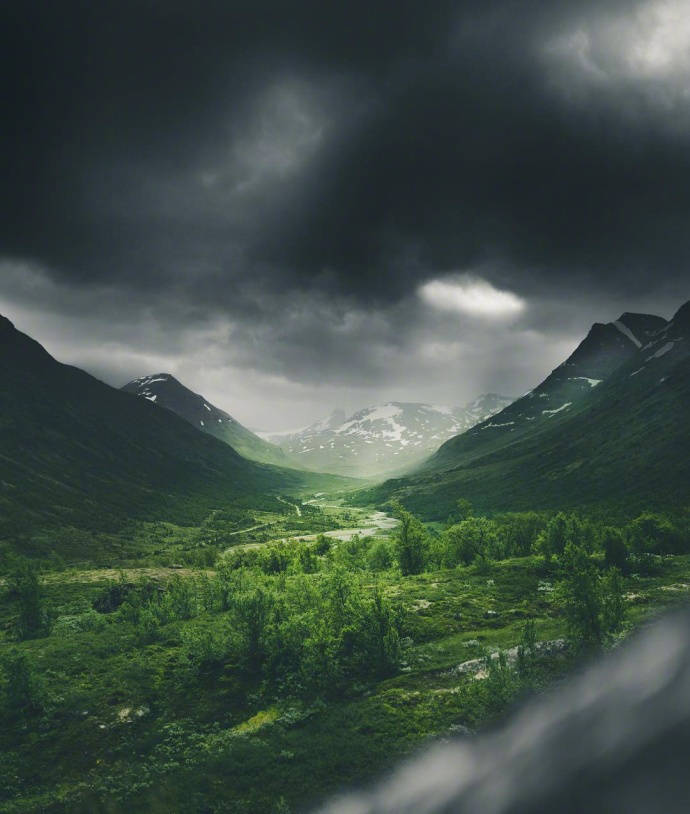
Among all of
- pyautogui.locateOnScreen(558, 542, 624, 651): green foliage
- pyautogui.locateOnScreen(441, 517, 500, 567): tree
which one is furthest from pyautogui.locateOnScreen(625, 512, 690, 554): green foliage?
pyautogui.locateOnScreen(558, 542, 624, 651): green foliage

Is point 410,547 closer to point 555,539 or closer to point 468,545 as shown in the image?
point 468,545

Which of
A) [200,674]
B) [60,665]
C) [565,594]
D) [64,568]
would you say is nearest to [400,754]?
[565,594]

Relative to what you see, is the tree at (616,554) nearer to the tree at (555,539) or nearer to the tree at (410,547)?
the tree at (555,539)

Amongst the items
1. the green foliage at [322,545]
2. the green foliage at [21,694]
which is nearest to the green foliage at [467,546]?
the green foliage at [322,545]

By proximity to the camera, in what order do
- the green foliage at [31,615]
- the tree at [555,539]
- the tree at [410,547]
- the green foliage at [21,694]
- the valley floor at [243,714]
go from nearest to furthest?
the valley floor at [243,714]
the green foliage at [21,694]
the green foliage at [31,615]
the tree at [555,539]
the tree at [410,547]

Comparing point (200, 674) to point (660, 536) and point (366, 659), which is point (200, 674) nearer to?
point (366, 659)

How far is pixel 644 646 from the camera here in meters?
33.1

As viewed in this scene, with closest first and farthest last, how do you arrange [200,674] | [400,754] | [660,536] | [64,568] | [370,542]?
[400,754] → [200,674] → [660,536] → [370,542] → [64,568]

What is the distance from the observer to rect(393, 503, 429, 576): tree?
86000mm

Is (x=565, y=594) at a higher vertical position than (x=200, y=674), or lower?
higher

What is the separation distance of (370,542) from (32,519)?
152 meters

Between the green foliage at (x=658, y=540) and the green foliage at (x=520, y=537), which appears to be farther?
the green foliage at (x=520, y=537)

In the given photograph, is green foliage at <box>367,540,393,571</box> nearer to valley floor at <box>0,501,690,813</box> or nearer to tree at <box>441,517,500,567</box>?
tree at <box>441,517,500,567</box>

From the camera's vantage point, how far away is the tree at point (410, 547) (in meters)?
86.0
